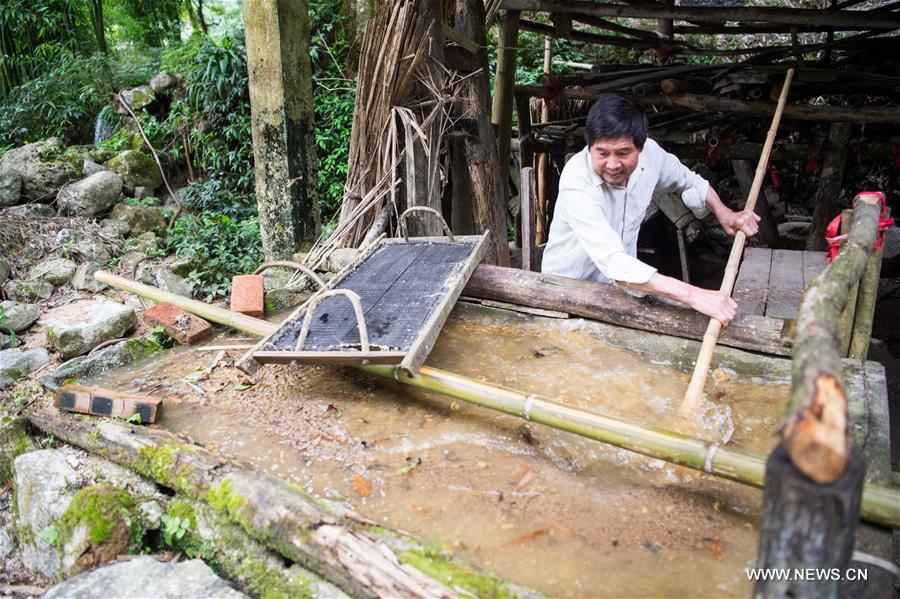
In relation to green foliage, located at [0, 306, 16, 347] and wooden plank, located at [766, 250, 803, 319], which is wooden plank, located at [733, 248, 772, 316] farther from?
green foliage, located at [0, 306, 16, 347]

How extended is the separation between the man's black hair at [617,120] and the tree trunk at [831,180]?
371cm

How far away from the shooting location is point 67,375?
2.98 meters

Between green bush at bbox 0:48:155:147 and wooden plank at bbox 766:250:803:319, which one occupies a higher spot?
green bush at bbox 0:48:155:147

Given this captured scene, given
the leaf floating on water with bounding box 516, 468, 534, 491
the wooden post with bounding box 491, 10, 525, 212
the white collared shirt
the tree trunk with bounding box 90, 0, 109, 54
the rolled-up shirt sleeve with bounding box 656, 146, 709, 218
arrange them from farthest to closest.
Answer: the tree trunk with bounding box 90, 0, 109, 54 → the wooden post with bounding box 491, 10, 525, 212 → the rolled-up shirt sleeve with bounding box 656, 146, 709, 218 → the white collared shirt → the leaf floating on water with bounding box 516, 468, 534, 491

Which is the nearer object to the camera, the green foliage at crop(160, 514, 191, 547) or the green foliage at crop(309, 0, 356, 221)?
the green foliage at crop(160, 514, 191, 547)

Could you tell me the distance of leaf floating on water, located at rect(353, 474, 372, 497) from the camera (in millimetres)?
2015

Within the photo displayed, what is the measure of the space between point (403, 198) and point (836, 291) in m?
3.03

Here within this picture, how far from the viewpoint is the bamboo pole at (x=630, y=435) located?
5.54 ft

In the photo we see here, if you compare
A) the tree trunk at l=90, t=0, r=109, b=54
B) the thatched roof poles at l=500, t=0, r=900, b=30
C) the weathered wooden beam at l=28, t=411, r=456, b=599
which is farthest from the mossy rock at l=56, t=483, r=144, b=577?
the tree trunk at l=90, t=0, r=109, b=54

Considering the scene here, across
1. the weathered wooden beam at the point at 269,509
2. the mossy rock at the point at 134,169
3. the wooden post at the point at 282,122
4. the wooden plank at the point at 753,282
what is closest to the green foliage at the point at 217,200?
the mossy rock at the point at 134,169

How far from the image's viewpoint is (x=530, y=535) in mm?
1788

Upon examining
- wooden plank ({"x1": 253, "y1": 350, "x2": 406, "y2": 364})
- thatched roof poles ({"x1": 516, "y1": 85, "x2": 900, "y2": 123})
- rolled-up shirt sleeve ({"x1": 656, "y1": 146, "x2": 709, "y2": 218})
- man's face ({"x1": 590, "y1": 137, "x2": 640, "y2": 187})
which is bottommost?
wooden plank ({"x1": 253, "y1": 350, "x2": 406, "y2": 364})

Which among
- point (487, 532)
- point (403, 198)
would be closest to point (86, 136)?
point (403, 198)

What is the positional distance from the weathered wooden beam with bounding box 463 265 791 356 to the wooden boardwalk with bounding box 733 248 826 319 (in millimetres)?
178
